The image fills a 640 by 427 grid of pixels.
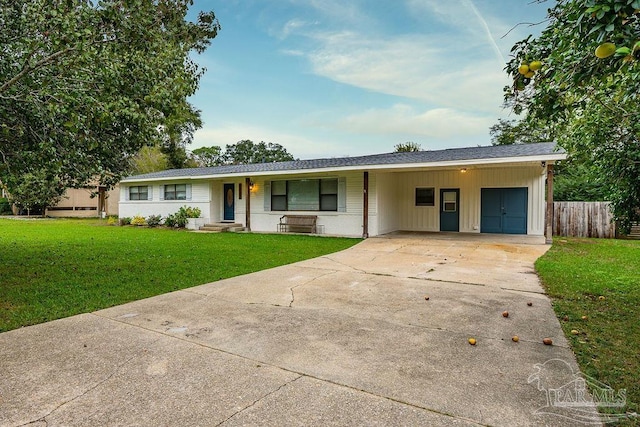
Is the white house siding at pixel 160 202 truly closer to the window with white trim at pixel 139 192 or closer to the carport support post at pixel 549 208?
the window with white trim at pixel 139 192

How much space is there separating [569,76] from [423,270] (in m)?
5.32

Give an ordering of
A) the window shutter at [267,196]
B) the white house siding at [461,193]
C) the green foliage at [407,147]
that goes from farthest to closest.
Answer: the green foliage at [407,147] → the window shutter at [267,196] → the white house siding at [461,193]

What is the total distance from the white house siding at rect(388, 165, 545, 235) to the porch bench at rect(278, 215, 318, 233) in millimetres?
2858

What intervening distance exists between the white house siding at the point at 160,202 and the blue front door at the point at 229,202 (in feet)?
2.80

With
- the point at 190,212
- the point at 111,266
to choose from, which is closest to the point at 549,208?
the point at 111,266

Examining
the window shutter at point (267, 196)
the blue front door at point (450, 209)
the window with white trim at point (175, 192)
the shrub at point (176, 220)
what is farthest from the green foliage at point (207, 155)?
the blue front door at point (450, 209)

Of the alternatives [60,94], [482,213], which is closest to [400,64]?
[482,213]

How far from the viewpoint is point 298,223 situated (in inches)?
596

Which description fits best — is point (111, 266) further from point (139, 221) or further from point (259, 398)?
point (139, 221)

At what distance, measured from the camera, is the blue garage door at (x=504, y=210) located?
13.6 meters

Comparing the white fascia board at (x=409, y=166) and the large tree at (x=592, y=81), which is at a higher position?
the white fascia board at (x=409, y=166)

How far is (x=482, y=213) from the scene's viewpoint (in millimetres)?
14328

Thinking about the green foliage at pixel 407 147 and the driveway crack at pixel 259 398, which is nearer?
the driveway crack at pixel 259 398

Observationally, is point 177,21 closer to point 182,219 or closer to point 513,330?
point 513,330
